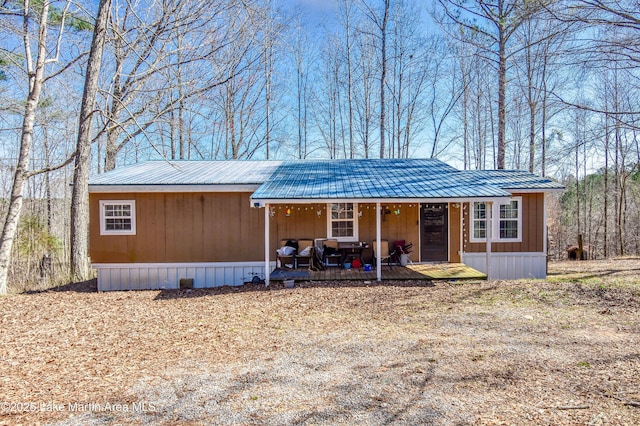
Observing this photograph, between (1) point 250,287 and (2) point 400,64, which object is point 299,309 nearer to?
(1) point 250,287

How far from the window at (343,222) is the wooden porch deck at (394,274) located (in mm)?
964

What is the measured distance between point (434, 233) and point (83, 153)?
33.7 ft

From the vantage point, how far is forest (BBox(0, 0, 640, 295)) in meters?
8.70

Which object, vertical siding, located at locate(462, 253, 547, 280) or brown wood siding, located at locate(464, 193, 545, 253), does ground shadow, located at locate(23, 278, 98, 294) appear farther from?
brown wood siding, located at locate(464, 193, 545, 253)

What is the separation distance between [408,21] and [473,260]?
575 inches

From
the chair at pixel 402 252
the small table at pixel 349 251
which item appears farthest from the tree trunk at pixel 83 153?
the chair at pixel 402 252

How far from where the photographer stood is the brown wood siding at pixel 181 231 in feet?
30.0

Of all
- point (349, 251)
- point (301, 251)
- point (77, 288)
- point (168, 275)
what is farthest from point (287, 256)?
point (77, 288)

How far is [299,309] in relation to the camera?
20.4ft

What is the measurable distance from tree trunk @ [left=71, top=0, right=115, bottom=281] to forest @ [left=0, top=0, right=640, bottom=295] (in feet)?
0.14

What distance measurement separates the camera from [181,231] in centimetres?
919

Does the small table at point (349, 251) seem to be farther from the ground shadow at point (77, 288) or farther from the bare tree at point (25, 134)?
the bare tree at point (25, 134)

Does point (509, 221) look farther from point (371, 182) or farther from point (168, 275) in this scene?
point (168, 275)

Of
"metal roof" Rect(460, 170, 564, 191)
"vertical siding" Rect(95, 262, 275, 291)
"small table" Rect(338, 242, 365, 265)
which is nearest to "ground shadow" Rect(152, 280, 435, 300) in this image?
"vertical siding" Rect(95, 262, 275, 291)
